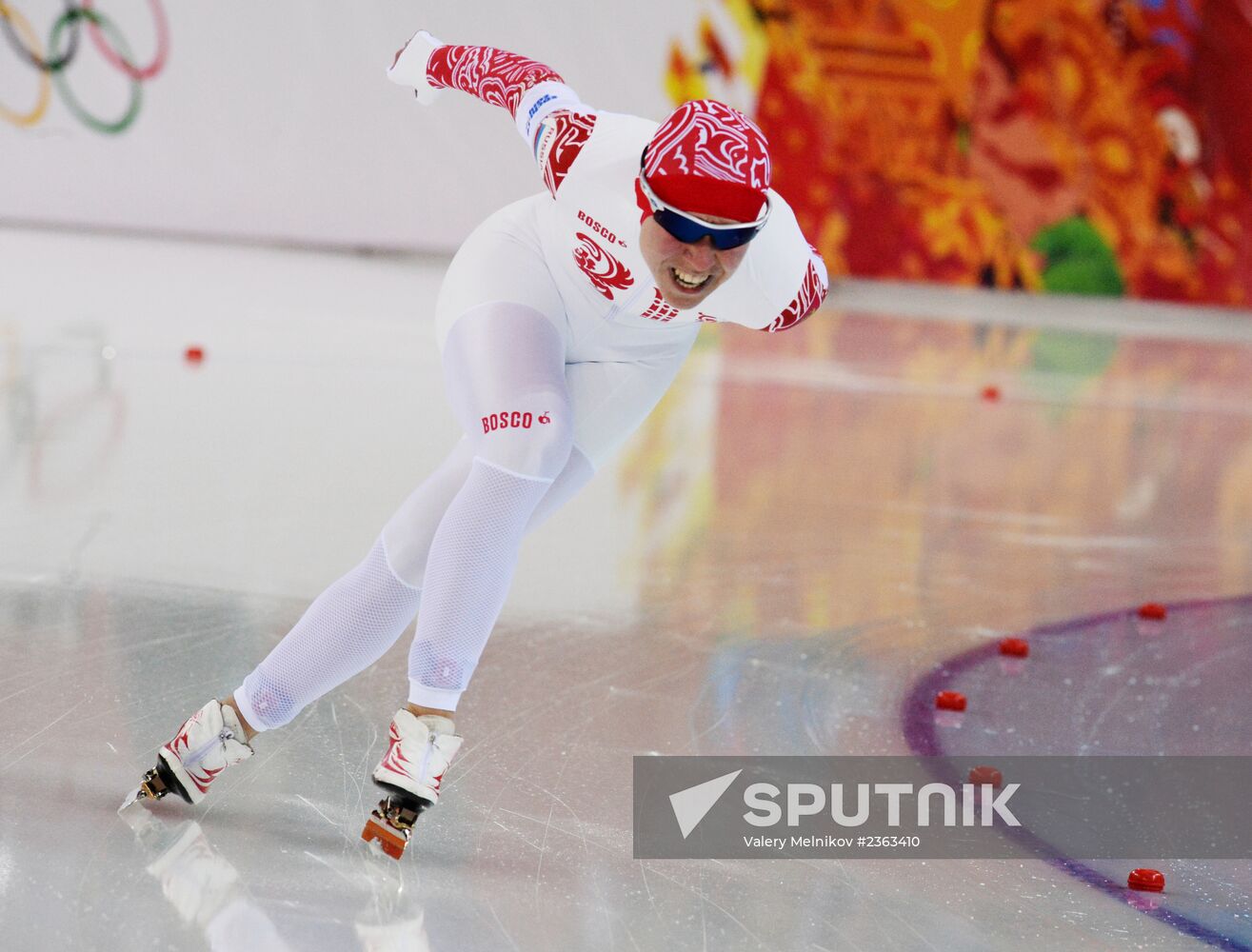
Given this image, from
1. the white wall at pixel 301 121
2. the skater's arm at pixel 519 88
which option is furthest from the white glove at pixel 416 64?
the white wall at pixel 301 121

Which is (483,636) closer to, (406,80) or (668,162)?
(668,162)

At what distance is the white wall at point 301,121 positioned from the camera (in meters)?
13.0

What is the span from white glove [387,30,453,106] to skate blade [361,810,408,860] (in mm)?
1247

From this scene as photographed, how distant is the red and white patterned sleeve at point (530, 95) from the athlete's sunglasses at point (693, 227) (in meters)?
0.27

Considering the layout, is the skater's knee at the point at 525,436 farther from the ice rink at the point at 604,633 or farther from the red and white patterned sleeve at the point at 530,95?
the ice rink at the point at 604,633

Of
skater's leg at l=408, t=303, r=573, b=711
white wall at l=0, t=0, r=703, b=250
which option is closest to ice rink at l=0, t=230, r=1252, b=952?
skater's leg at l=408, t=303, r=573, b=711

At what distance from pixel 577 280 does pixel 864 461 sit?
3625 mm

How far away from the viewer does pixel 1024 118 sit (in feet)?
43.4

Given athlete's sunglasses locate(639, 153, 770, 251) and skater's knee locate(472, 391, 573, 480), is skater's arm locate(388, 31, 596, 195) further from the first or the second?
skater's knee locate(472, 391, 573, 480)

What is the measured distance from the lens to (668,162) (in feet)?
6.86

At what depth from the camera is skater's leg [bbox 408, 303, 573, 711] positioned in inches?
85.0

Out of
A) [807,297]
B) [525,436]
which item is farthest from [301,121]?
[525,436]

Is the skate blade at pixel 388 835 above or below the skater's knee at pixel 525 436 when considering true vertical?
below

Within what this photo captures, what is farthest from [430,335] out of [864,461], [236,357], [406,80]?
[406,80]
